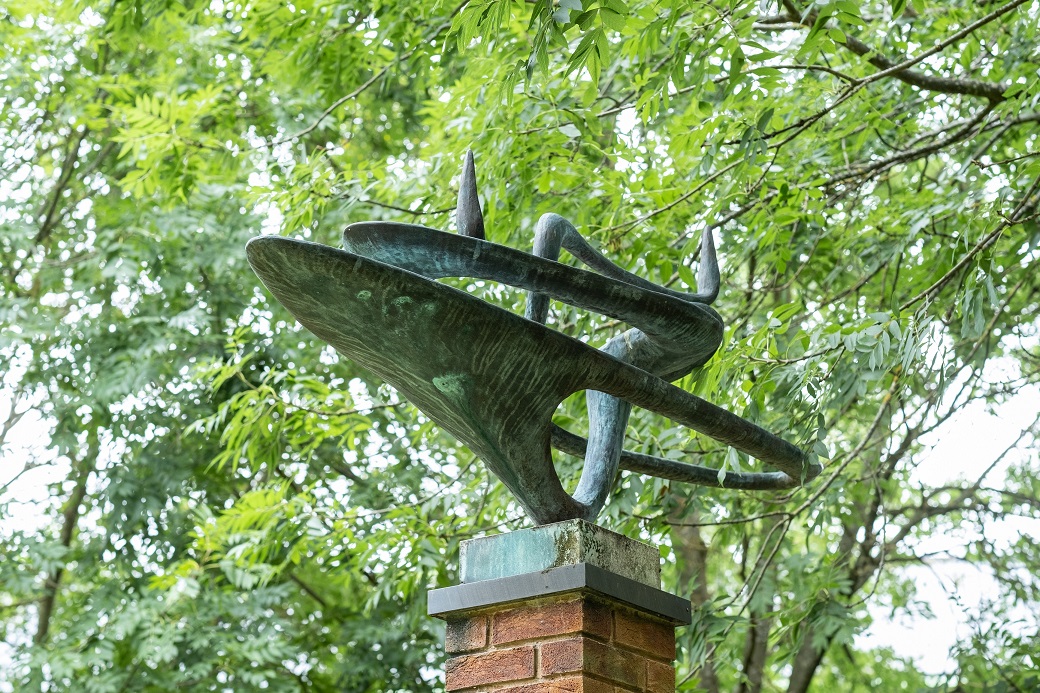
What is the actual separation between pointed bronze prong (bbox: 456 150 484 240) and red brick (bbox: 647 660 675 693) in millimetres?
1184

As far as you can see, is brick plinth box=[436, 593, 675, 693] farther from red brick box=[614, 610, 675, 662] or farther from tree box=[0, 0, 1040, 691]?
tree box=[0, 0, 1040, 691]

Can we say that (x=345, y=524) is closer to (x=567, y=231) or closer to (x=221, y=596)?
(x=221, y=596)

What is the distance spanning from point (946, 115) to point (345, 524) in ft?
14.3

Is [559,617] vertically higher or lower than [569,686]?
higher

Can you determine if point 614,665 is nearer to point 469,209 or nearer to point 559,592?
point 559,592

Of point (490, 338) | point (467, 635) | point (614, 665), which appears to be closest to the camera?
point (490, 338)

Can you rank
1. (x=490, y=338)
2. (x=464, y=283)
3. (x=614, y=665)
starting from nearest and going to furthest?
(x=490, y=338) → (x=614, y=665) → (x=464, y=283)

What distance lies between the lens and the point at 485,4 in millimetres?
3580

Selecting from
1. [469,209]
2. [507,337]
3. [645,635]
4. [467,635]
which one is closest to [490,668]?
[467,635]

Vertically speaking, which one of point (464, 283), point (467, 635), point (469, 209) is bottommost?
point (467, 635)

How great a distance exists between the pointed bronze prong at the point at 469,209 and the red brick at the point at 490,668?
39.7 inches

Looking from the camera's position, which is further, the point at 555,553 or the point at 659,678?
the point at 659,678

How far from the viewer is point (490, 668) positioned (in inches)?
112

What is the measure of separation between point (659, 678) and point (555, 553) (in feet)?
1.51
